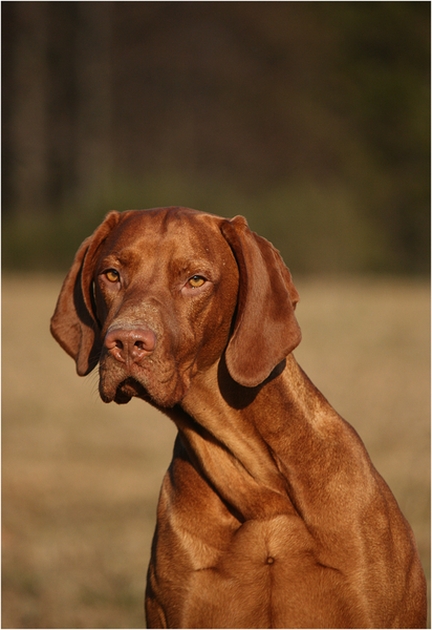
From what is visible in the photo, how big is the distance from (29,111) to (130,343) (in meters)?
40.5

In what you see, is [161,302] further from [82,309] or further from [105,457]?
[105,457]

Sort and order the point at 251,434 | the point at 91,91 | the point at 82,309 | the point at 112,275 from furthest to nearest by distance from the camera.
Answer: the point at 91,91 < the point at 82,309 < the point at 251,434 < the point at 112,275

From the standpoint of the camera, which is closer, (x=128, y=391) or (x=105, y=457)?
(x=128, y=391)

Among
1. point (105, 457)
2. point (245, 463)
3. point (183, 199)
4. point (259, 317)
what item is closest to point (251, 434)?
point (245, 463)

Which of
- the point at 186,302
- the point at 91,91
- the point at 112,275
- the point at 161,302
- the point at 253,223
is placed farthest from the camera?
the point at 91,91

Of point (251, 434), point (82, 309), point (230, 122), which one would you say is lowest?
point (230, 122)

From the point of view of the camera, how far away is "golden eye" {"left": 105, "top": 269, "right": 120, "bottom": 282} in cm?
397

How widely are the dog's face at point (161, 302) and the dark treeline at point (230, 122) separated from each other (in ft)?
90.6

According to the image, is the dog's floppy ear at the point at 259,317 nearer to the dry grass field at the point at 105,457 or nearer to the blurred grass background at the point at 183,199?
the dry grass field at the point at 105,457

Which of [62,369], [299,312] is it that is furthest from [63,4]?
[62,369]

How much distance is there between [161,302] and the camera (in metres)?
3.73

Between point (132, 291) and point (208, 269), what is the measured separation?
0.30 m

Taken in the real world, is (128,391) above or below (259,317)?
below

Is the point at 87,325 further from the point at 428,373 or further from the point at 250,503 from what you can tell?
the point at 428,373
